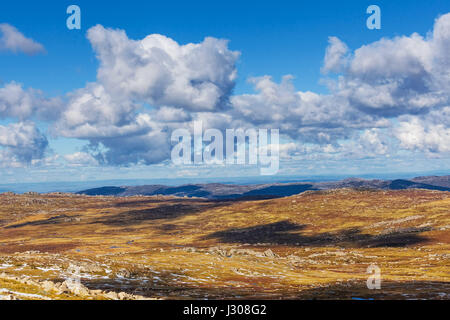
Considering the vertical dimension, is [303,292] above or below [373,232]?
above

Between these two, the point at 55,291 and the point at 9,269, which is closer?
the point at 55,291

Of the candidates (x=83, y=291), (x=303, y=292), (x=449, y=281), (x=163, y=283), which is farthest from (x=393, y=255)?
(x=83, y=291)

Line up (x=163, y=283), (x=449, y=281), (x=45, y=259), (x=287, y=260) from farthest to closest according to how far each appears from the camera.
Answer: (x=287, y=260) → (x=45, y=259) → (x=449, y=281) → (x=163, y=283)

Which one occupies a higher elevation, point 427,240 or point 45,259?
point 45,259

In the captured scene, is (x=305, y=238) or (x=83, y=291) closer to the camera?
(x=83, y=291)

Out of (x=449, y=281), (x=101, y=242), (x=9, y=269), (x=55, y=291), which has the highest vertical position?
(x=55, y=291)

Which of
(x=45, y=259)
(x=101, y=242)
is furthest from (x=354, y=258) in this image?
(x=101, y=242)

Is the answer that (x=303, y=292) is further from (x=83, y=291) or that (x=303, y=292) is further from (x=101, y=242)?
(x=101, y=242)

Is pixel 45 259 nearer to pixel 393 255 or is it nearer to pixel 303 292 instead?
pixel 303 292
